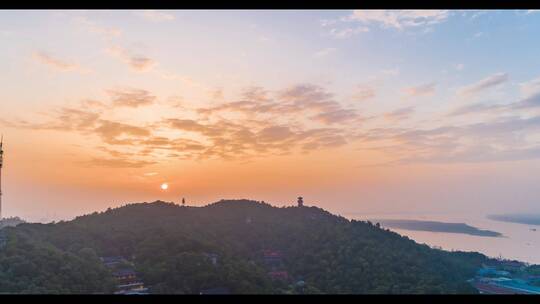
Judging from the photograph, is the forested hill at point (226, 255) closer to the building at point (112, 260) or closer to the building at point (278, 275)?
the building at point (278, 275)

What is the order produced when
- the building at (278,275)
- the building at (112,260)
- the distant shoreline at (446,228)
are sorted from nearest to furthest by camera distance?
the building at (112,260) < the building at (278,275) < the distant shoreline at (446,228)

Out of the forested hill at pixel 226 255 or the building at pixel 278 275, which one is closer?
the forested hill at pixel 226 255

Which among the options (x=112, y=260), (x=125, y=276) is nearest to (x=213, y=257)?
(x=125, y=276)

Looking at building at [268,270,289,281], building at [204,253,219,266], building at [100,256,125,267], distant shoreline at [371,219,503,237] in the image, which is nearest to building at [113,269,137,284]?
building at [100,256,125,267]

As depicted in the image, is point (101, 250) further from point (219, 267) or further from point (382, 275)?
point (382, 275)

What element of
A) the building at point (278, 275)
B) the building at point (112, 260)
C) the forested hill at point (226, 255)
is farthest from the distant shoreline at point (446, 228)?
the building at point (112, 260)

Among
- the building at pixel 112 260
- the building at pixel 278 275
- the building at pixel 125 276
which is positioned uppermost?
the building at pixel 112 260

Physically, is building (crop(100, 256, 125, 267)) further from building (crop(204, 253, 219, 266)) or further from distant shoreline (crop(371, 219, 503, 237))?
distant shoreline (crop(371, 219, 503, 237))
